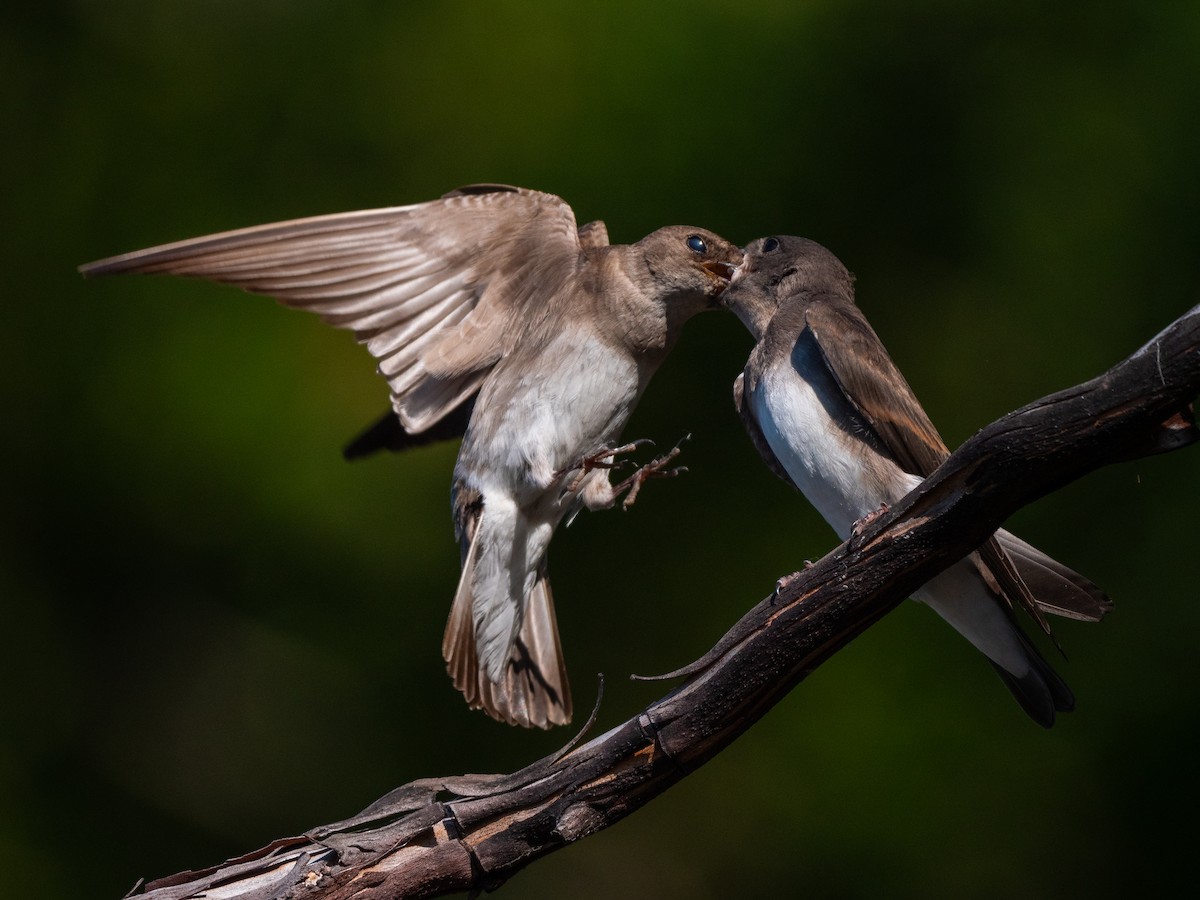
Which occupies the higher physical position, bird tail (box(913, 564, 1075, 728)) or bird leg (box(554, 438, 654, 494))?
bird leg (box(554, 438, 654, 494))

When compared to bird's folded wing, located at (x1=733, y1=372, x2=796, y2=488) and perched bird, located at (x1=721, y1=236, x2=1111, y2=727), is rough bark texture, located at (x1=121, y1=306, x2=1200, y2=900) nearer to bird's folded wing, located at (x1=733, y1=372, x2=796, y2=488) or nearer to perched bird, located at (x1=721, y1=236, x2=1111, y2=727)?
perched bird, located at (x1=721, y1=236, x2=1111, y2=727)

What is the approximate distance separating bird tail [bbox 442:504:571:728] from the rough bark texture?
2.59ft

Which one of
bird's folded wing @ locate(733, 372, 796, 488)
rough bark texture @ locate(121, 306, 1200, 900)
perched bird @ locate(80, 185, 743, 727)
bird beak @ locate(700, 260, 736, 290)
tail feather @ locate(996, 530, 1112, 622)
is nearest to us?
rough bark texture @ locate(121, 306, 1200, 900)

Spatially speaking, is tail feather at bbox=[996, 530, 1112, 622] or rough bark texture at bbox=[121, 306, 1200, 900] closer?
rough bark texture at bbox=[121, 306, 1200, 900]

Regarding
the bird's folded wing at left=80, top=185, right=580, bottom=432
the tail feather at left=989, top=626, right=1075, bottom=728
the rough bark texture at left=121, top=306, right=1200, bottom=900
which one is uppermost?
the bird's folded wing at left=80, top=185, right=580, bottom=432

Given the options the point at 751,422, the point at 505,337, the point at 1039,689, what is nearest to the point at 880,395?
the point at 751,422

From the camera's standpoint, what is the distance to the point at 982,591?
9.07 ft

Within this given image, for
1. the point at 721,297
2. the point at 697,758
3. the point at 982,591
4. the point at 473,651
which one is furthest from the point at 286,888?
the point at 721,297

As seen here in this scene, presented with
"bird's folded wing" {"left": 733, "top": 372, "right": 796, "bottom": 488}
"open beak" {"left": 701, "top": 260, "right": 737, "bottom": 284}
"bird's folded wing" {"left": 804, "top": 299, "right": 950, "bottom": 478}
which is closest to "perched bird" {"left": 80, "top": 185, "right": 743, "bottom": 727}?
"open beak" {"left": 701, "top": 260, "right": 737, "bottom": 284}

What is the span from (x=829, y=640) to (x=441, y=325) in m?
1.60

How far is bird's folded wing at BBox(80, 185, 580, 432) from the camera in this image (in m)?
3.35

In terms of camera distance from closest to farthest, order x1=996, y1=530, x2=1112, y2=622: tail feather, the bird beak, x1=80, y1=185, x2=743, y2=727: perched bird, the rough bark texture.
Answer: the rough bark texture, x1=996, y1=530, x2=1112, y2=622: tail feather, x1=80, y1=185, x2=743, y2=727: perched bird, the bird beak

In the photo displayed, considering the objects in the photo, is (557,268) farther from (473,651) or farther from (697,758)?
(697,758)

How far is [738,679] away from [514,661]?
136 centimetres
